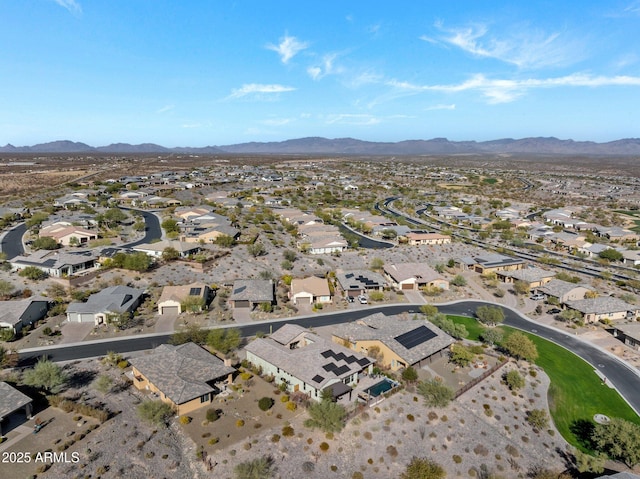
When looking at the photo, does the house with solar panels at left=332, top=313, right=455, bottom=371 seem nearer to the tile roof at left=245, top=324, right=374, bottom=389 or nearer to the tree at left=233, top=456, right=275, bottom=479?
the tile roof at left=245, top=324, right=374, bottom=389

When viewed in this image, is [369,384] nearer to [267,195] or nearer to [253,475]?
[253,475]

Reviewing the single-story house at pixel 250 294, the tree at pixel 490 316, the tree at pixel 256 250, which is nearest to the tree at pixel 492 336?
the tree at pixel 490 316

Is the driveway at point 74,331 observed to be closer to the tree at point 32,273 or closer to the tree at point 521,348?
the tree at point 32,273

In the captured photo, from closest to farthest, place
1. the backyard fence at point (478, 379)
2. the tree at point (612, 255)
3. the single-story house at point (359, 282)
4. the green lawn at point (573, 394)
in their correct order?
the green lawn at point (573, 394) < the backyard fence at point (478, 379) < the single-story house at point (359, 282) < the tree at point (612, 255)

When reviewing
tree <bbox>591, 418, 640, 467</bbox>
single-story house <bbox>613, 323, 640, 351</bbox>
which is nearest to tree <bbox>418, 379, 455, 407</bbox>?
tree <bbox>591, 418, 640, 467</bbox>

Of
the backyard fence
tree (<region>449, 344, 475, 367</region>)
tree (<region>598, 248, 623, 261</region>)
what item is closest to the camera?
the backyard fence

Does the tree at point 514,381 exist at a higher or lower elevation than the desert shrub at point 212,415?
lower

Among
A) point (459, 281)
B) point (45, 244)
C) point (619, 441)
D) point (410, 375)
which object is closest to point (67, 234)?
point (45, 244)

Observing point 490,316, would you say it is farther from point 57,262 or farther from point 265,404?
point 57,262
